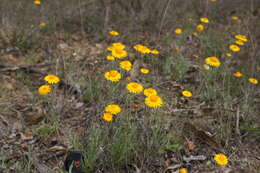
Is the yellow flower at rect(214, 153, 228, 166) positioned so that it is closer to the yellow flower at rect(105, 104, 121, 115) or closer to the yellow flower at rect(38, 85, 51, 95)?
the yellow flower at rect(105, 104, 121, 115)

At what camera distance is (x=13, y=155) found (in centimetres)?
261

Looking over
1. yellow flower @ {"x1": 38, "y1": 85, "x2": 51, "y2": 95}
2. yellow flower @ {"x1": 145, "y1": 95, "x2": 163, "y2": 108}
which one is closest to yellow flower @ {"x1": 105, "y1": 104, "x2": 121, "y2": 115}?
yellow flower @ {"x1": 145, "y1": 95, "x2": 163, "y2": 108}

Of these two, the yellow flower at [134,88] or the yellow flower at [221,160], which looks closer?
the yellow flower at [221,160]

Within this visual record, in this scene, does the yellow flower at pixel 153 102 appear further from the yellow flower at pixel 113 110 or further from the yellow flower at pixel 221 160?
the yellow flower at pixel 221 160

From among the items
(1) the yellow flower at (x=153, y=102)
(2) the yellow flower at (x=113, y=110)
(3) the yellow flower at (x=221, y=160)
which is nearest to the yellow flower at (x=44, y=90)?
(2) the yellow flower at (x=113, y=110)

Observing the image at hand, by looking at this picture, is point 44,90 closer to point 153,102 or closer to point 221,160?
point 153,102

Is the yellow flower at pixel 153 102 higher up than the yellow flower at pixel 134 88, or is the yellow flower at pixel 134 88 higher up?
the yellow flower at pixel 134 88

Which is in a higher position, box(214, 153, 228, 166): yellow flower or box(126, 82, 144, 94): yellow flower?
box(126, 82, 144, 94): yellow flower

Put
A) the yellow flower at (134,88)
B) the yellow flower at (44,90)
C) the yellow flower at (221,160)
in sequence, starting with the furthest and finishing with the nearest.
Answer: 1. the yellow flower at (44,90)
2. the yellow flower at (134,88)
3. the yellow flower at (221,160)

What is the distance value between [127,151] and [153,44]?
3002 millimetres

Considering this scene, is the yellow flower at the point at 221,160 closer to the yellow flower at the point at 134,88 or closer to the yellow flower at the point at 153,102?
the yellow flower at the point at 153,102

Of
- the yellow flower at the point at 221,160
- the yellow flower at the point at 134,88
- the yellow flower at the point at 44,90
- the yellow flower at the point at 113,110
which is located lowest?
the yellow flower at the point at 221,160

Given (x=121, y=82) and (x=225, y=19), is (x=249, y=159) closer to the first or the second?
(x=121, y=82)

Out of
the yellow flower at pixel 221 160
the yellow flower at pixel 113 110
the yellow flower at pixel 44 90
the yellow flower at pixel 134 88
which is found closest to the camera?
the yellow flower at pixel 221 160
